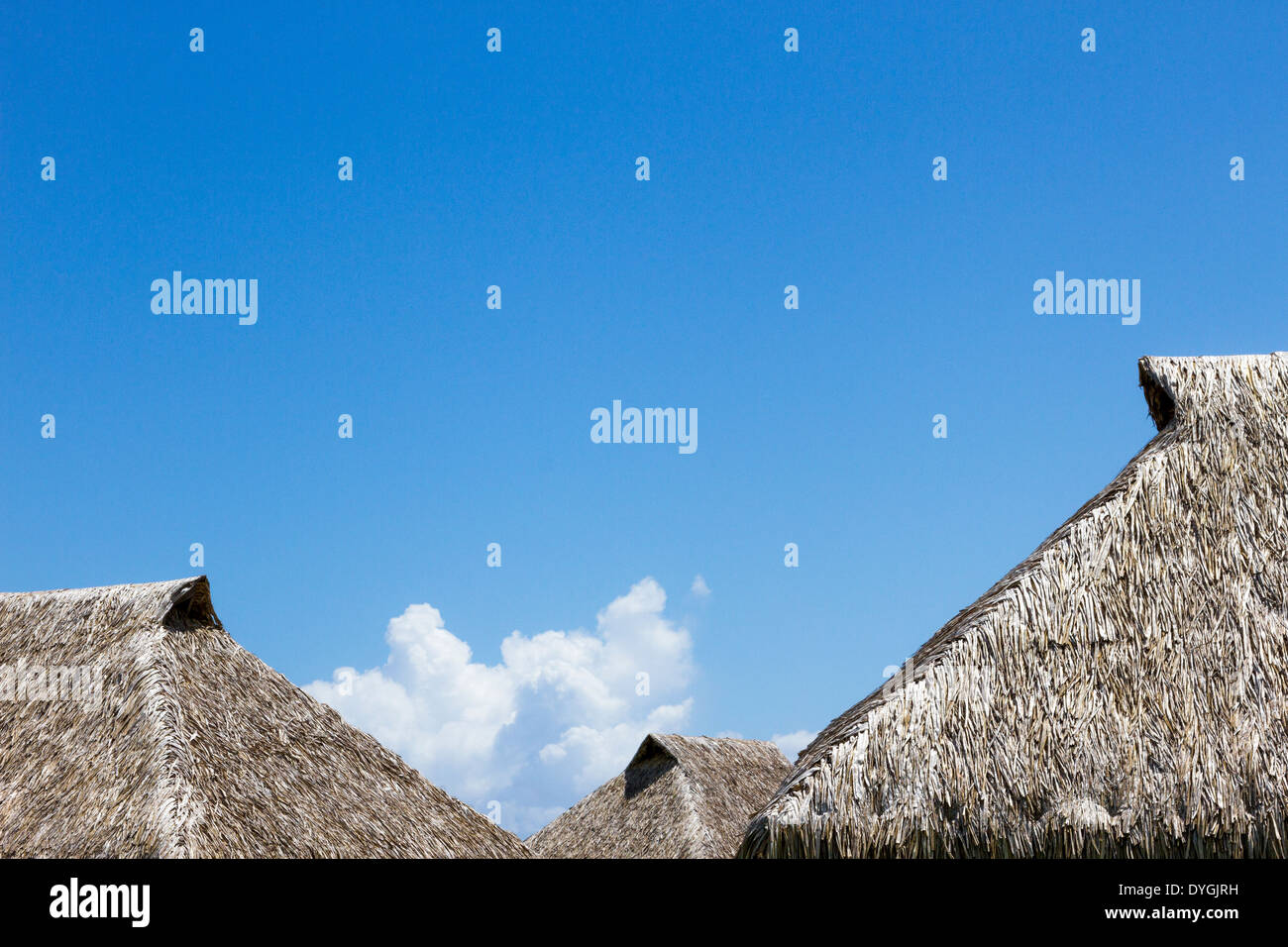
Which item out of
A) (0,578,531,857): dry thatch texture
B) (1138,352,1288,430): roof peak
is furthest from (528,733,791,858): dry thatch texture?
(1138,352,1288,430): roof peak

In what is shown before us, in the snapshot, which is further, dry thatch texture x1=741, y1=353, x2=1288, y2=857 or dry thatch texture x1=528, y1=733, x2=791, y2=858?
dry thatch texture x1=528, y1=733, x2=791, y2=858

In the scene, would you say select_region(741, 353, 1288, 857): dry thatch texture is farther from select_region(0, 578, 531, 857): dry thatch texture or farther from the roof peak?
select_region(0, 578, 531, 857): dry thatch texture

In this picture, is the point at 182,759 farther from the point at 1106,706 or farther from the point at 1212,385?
the point at 1212,385

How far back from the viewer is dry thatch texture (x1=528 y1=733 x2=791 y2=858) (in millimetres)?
18750

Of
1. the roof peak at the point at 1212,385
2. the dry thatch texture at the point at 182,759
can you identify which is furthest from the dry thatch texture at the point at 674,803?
the roof peak at the point at 1212,385

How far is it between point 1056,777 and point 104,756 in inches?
327

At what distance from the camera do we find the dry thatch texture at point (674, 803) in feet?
61.5

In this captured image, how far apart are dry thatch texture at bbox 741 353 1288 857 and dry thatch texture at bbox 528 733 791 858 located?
11628mm

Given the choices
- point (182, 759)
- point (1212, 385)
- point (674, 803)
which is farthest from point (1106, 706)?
point (674, 803)

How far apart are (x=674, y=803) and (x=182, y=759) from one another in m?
11.3

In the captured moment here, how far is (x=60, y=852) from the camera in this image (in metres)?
9.25

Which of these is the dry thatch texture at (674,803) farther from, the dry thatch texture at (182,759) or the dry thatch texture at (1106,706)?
the dry thatch texture at (1106,706)
